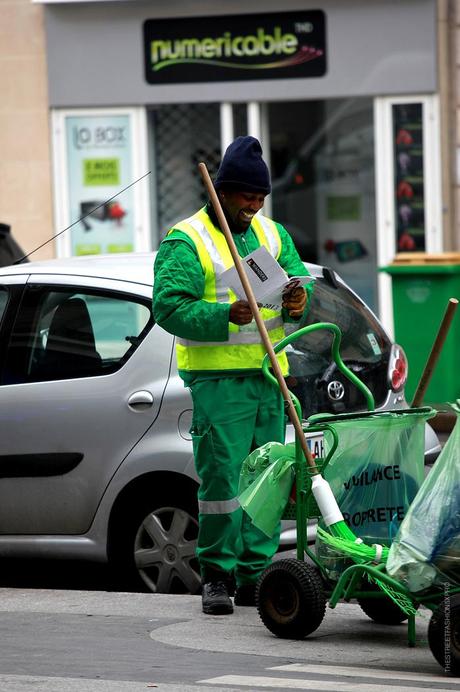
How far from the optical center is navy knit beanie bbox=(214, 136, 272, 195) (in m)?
5.92

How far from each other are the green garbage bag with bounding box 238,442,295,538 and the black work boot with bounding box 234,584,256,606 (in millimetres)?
536

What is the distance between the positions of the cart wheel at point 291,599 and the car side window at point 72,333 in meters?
1.56

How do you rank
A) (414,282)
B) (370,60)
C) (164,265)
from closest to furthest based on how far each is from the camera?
(164,265), (414,282), (370,60)

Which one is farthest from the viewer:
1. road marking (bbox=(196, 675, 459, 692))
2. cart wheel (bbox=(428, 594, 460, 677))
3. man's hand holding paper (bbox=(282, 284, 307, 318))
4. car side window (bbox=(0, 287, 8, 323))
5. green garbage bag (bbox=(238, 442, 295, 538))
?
car side window (bbox=(0, 287, 8, 323))

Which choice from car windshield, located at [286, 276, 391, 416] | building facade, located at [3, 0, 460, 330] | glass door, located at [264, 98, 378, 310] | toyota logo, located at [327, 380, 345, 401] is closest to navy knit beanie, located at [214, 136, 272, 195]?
car windshield, located at [286, 276, 391, 416]

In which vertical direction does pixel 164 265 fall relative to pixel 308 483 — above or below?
above

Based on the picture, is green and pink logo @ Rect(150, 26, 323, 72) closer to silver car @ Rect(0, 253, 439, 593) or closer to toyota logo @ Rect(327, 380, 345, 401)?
silver car @ Rect(0, 253, 439, 593)

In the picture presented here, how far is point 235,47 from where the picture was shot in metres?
15.1

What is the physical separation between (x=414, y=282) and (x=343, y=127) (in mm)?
3866

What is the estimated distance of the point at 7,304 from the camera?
23.3 feet

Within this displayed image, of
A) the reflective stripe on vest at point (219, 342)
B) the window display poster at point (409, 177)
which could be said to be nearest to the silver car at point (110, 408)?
the reflective stripe on vest at point (219, 342)

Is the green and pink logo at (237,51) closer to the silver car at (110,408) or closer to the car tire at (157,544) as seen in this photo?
the silver car at (110,408)

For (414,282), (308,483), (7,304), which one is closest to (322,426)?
(308,483)

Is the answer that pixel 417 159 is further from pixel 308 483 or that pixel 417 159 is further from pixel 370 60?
pixel 308 483
